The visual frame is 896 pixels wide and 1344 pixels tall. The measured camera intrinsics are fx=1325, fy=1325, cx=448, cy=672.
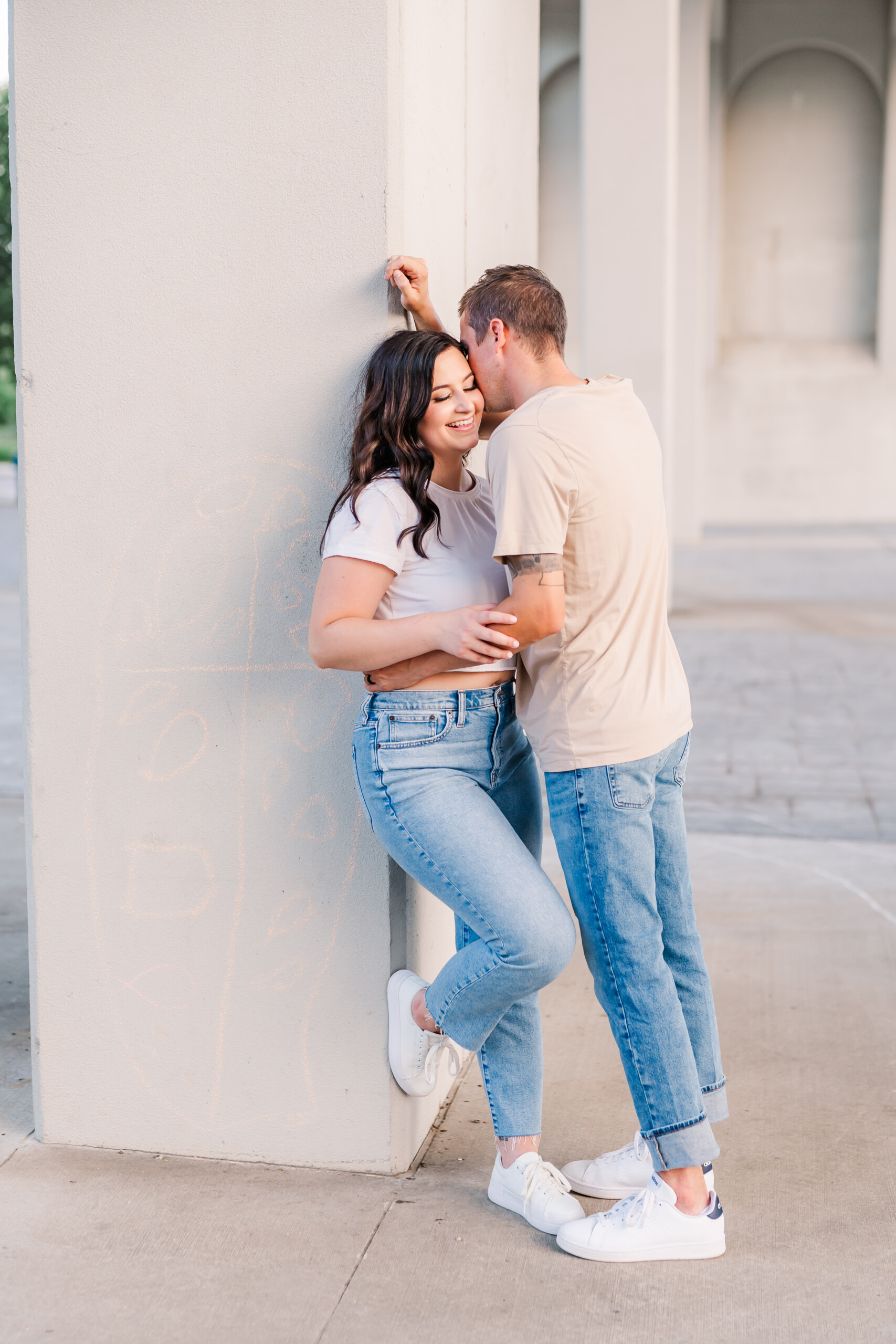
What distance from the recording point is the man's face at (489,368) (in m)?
2.74

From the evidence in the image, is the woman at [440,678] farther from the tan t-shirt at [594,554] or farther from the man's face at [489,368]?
the tan t-shirt at [594,554]

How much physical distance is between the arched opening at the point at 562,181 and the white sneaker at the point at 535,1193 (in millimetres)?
23041

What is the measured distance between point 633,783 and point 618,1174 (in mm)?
985

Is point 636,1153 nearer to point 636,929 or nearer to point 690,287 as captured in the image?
point 636,929

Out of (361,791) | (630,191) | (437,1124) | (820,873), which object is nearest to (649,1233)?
(437,1124)

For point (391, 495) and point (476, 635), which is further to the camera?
point (391, 495)

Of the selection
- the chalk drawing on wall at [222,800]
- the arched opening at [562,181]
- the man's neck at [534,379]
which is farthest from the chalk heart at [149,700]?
the arched opening at [562,181]

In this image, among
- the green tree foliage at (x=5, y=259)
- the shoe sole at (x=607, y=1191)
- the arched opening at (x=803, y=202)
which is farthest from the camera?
the arched opening at (x=803, y=202)

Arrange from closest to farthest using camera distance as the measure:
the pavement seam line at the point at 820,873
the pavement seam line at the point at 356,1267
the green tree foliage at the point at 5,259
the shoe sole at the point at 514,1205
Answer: the pavement seam line at the point at 356,1267 < the shoe sole at the point at 514,1205 < the pavement seam line at the point at 820,873 < the green tree foliage at the point at 5,259

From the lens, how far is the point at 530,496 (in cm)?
252

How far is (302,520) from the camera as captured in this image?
3.03 meters

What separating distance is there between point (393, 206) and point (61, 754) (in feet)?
4.86

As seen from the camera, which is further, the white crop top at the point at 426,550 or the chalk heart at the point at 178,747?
the chalk heart at the point at 178,747

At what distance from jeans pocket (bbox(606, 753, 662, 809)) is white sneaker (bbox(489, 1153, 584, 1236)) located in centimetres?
88
